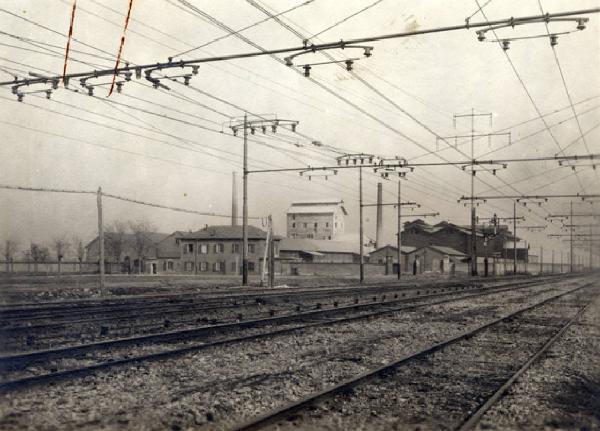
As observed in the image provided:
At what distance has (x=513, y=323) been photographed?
18.0 meters

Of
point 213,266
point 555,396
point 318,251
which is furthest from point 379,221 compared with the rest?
point 555,396

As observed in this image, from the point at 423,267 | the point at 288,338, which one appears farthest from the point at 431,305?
the point at 423,267

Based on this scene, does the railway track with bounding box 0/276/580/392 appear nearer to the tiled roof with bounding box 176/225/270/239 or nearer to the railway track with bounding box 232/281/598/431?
the railway track with bounding box 232/281/598/431

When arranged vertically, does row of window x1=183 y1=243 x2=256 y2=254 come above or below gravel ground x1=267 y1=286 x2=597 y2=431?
above

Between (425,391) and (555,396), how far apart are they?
1.91m

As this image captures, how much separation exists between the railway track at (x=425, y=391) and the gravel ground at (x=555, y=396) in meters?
0.18

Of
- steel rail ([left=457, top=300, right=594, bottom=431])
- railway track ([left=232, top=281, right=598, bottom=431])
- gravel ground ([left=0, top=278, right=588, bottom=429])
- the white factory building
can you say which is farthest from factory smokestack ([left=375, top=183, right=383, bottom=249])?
railway track ([left=232, top=281, right=598, bottom=431])

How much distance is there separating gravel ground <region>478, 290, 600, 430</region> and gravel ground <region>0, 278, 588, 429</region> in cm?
268

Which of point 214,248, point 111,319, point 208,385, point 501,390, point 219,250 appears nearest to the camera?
point 501,390

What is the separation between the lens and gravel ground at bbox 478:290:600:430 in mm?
7148

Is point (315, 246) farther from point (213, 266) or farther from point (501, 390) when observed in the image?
point (501, 390)

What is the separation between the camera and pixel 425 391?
346 inches

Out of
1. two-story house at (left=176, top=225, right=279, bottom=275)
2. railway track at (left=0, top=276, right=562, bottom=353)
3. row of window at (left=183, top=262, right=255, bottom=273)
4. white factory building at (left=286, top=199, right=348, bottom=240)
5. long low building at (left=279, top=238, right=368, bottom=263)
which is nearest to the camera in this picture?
railway track at (left=0, top=276, right=562, bottom=353)

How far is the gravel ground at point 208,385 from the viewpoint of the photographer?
712 cm
